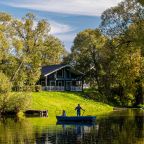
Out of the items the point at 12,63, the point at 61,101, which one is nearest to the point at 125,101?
the point at 61,101

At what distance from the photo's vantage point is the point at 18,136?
43.9 meters

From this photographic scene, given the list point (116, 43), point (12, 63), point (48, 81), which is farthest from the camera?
point (48, 81)

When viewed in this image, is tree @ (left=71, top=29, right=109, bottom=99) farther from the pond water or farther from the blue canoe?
the pond water

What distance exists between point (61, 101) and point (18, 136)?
49.1 meters

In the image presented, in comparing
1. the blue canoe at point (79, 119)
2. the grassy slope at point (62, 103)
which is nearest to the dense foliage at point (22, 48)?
the grassy slope at point (62, 103)

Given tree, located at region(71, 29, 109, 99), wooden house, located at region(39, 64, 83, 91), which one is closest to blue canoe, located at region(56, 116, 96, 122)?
tree, located at region(71, 29, 109, 99)

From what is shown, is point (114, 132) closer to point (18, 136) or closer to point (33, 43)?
point (18, 136)

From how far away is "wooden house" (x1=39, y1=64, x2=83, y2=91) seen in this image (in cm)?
11481

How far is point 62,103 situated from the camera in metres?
91.3

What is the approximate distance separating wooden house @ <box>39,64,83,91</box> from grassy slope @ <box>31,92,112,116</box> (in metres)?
13.0

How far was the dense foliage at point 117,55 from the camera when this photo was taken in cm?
6744

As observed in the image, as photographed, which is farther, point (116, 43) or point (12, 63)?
point (12, 63)

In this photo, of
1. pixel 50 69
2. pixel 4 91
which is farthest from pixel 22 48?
pixel 50 69

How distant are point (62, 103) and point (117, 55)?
2352 centimetres
